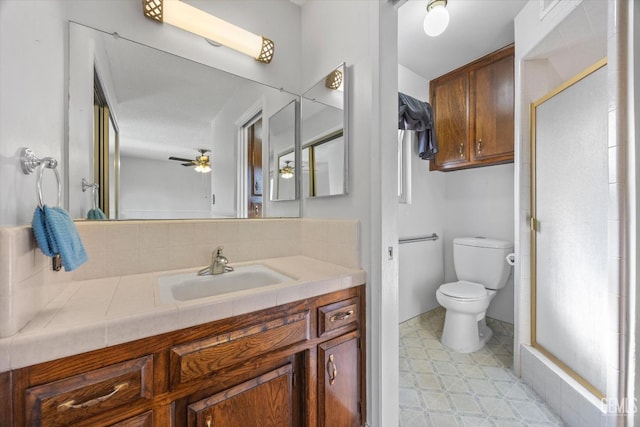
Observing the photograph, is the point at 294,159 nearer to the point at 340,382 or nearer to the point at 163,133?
the point at 163,133

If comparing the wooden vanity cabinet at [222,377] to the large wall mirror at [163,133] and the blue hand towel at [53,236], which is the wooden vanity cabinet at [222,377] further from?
the large wall mirror at [163,133]

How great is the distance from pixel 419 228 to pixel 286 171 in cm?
144

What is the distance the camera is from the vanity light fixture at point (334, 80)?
1290mm

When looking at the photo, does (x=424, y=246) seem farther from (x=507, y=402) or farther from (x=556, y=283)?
(x=507, y=402)

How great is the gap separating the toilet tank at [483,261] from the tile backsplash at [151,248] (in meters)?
1.51

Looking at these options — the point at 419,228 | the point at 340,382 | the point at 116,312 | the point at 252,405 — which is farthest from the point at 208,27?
the point at 419,228

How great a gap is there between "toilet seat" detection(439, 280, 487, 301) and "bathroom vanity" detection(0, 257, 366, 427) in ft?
3.72

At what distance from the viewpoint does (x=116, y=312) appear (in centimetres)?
65

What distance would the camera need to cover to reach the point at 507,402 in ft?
4.64

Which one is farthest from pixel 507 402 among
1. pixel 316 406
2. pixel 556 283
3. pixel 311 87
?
pixel 311 87

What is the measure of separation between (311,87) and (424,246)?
1.75 m

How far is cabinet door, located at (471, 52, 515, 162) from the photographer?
6.00 feet

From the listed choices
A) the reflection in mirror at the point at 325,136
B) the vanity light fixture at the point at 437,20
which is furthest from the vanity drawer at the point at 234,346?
the vanity light fixture at the point at 437,20

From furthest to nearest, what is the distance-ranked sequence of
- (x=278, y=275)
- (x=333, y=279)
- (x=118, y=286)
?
1. (x=278, y=275)
2. (x=333, y=279)
3. (x=118, y=286)
